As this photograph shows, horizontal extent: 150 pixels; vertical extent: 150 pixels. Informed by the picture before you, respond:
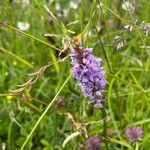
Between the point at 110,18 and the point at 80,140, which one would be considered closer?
the point at 80,140

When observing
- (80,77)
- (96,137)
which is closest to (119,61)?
(96,137)

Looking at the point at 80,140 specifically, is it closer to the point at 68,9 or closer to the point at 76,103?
the point at 76,103

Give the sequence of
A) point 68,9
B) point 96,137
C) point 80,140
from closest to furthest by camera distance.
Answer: point 96,137 < point 80,140 < point 68,9

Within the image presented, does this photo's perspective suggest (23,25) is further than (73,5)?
No

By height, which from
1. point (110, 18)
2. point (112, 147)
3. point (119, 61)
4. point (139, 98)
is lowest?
point (112, 147)

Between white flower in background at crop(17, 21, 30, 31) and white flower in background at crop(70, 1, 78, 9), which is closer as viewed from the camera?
white flower in background at crop(17, 21, 30, 31)

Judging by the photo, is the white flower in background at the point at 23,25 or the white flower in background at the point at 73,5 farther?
the white flower in background at the point at 73,5

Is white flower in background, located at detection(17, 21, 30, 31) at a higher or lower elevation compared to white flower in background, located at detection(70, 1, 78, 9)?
lower

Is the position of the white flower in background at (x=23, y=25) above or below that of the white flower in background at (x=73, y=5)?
below

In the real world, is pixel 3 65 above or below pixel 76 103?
above

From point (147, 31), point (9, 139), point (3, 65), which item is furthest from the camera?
point (3, 65)
